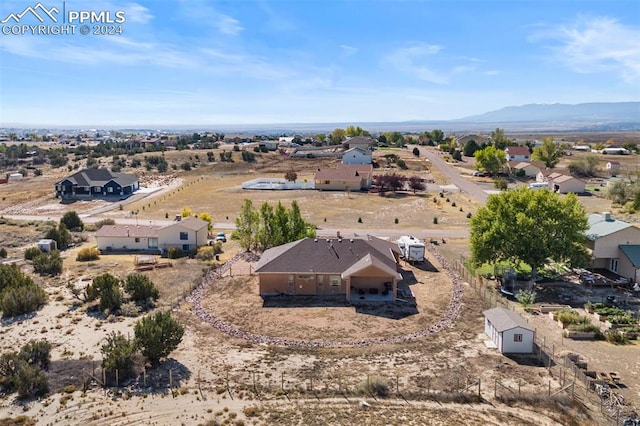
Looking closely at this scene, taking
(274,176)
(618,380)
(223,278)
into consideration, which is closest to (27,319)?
(223,278)

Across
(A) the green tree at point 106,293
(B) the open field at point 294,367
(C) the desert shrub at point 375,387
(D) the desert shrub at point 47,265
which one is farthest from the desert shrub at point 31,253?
(C) the desert shrub at point 375,387

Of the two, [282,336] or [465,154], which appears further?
[465,154]

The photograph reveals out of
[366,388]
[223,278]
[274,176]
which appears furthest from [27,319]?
[274,176]

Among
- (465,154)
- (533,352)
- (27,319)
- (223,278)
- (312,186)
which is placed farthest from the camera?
(465,154)

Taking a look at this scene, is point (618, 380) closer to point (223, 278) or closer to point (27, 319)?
point (223, 278)

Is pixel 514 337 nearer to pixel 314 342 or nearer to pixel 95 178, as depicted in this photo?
pixel 314 342

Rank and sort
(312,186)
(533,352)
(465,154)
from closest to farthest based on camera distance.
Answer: (533,352), (312,186), (465,154)

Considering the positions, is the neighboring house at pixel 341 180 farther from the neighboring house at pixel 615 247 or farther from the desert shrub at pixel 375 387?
the desert shrub at pixel 375 387
